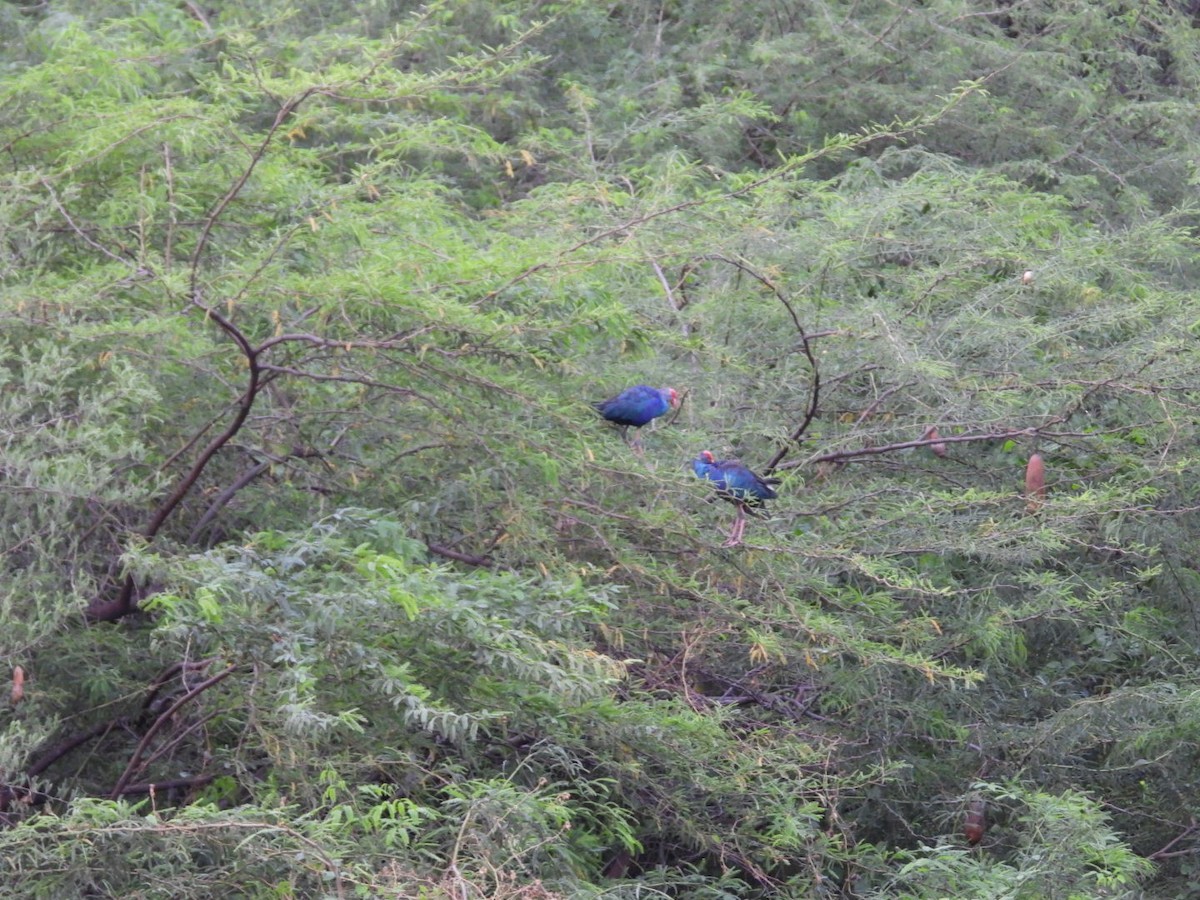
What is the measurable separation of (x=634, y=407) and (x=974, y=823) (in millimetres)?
1879

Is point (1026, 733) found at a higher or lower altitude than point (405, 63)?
lower

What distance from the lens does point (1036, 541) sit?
550 centimetres

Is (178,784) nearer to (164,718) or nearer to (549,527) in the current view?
(164,718)

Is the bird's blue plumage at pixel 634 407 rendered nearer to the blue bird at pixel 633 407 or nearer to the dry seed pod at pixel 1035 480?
the blue bird at pixel 633 407

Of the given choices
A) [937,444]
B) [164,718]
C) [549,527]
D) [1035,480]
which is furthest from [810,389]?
[164,718]

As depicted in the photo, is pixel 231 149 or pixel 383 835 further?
pixel 231 149

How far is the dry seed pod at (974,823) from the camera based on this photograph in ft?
18.3

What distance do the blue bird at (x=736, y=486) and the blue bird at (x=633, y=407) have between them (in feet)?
0.85

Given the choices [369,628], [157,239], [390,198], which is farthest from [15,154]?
[369,628]

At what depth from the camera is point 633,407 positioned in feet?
17.8

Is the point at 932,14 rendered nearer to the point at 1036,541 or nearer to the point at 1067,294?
the point at 1067,294

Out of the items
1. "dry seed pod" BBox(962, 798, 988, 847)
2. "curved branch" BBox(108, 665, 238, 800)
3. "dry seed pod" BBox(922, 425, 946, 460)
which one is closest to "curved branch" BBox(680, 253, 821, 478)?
"dry seed pod" BBox(922, 425, 946, 460)

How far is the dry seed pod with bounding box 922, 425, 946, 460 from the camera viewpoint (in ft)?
20.3

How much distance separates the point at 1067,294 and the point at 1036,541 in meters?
1.77
